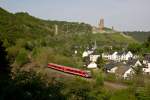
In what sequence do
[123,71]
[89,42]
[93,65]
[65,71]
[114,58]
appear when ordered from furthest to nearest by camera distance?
[89,42] → [114,58] → [93,65] → [123,71] → [65,71]

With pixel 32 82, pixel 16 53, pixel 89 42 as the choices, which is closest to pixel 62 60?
pixel 16 53

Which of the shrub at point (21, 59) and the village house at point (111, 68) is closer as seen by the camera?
the shrub at point (21, 59)

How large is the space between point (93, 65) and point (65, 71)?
12.5 m

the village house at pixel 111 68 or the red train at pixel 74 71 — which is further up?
the red train at pixel 74 71

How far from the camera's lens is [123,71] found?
38.9 m

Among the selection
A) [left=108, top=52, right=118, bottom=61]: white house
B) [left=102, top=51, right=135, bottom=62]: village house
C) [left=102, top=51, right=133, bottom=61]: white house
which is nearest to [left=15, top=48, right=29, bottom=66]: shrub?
[left=102, top=51, right=135, bottom=62]: village house

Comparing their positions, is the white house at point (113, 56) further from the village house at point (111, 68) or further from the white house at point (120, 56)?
the village house at point (111, 68)

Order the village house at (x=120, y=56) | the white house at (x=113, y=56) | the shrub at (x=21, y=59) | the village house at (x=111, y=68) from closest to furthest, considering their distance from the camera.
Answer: the shrub at (x=21, y=59) < the village house at (x=111, y=68) < the village house at (x=120, y=56) < the white house at (x=113, y=56)

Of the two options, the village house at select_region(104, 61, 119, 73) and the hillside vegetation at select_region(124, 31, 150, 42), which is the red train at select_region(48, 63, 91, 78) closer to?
the village house at select_region(104, 61, 119, 73)

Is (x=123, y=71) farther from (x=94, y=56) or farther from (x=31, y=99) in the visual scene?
(x=31, y=99)

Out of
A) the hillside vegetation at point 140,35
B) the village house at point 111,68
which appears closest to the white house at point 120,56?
the village house at point 111,68

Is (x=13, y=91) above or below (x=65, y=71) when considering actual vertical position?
above

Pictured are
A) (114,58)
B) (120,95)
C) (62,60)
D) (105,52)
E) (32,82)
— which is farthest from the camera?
(105,52)

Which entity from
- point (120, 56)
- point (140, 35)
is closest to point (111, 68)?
point (120, 56)
